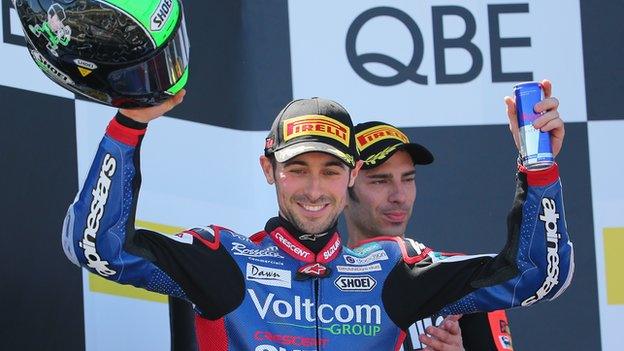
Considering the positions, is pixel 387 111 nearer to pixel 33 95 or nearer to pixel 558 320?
pixel 558 320

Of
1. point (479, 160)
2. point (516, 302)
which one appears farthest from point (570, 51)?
point (516, 302)

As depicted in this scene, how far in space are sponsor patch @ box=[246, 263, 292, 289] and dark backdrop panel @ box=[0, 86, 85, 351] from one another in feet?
2.34

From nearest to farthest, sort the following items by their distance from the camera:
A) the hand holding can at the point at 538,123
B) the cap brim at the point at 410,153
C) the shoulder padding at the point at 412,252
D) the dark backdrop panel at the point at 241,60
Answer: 1. the hand holding can at the point at 538,123
2. the shoulder padding at the point at 412,252
3. the cap brim at the point at 410,153
4. the dark backdrop panel at the point at 241,60

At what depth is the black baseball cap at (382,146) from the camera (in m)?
3.60

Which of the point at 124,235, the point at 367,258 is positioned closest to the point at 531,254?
the point at 367,258

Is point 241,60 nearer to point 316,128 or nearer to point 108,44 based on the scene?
point 316,128

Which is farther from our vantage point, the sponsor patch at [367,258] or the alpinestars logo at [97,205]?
the sponsor patch at [367,258]

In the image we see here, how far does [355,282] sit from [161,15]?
2.48ft

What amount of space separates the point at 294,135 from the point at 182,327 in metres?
0.61

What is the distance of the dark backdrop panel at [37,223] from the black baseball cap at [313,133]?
0.70 meters

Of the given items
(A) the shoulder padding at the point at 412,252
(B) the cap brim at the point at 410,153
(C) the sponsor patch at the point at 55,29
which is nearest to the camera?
(C) the sponsor patch at the point at 55,29

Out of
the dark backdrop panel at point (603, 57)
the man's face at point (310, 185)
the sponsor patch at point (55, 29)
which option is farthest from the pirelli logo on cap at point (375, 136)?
the sponsor patch at point (55, 29)

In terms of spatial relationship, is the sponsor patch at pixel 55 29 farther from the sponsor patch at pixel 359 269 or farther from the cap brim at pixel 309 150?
the sponsor patch at pixel 359 269

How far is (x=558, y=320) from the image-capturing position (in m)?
4.24
